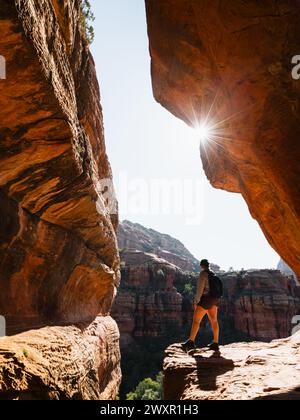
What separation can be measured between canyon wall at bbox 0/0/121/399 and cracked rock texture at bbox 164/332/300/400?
1.79 meters

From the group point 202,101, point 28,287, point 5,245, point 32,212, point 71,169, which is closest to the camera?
point 5,245

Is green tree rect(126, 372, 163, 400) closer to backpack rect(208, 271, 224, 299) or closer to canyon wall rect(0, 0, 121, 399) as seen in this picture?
canyon wall rect(0, 0, 121, 399)

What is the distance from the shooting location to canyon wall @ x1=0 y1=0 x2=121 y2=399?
3801mm

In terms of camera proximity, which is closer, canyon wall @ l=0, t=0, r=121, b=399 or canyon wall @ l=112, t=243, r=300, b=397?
canyon wall @ l=0, t=0, r=121, b=399

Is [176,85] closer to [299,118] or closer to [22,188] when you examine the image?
[299,118]

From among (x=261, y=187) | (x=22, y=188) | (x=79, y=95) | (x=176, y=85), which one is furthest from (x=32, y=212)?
(x=261, y=187)

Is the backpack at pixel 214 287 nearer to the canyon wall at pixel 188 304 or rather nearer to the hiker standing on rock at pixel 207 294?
the hiker standing on rock at pixel 207 294

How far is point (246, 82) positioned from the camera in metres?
7.09

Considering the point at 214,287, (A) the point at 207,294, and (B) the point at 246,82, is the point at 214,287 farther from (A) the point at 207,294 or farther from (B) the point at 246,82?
(B) the point at 246,82

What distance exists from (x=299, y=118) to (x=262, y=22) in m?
2.36

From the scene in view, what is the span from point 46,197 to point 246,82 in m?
5.60

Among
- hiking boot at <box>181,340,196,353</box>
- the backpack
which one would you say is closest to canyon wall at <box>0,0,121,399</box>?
hiking boot at <box>181,340,196,353</box>

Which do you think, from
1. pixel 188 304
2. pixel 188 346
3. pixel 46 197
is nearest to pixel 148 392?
pixel 188 304
